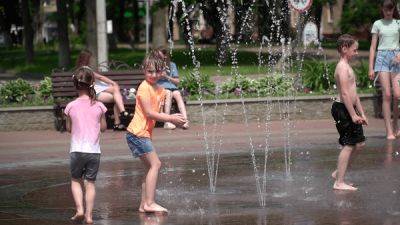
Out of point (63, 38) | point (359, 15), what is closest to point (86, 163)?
point (63, 38)

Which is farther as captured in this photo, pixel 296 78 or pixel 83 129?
pixel 296 78

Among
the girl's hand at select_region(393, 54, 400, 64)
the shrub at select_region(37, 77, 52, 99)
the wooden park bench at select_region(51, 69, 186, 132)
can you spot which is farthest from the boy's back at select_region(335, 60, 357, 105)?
the shrub at select_region(37, 77, 52, 99)

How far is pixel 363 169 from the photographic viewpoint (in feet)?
36.3

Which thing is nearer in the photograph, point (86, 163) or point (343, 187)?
point (86, 163)

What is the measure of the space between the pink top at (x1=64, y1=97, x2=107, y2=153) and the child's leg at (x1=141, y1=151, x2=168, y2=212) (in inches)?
20.1

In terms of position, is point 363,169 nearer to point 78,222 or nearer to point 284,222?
point 284,222

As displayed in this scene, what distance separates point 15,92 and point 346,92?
29.4 ft

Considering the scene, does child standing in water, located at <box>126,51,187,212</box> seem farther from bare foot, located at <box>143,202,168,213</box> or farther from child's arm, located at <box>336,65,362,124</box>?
child's arm, located at <box>336,65,362,124</box>

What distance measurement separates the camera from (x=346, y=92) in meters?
9.47

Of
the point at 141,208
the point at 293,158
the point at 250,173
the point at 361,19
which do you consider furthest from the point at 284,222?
the point at 361,19

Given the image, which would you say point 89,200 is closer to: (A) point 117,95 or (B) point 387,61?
(B) point 387,61

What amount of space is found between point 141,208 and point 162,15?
34058 millimetres

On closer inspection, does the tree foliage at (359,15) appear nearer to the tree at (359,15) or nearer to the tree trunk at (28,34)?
the tree at (359,15)

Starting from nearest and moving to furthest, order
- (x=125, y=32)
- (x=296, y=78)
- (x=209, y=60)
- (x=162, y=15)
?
(x=296, y=78) < (x=209, y=60) < (x=162, y=15) < (x=125, y=32)
